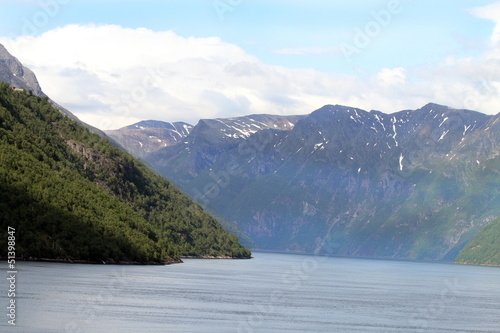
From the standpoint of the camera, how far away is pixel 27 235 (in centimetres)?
19712

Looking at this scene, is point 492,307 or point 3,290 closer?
point 3,290

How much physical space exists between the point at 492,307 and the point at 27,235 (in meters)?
109

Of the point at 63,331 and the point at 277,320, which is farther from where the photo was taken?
the point at 277,320

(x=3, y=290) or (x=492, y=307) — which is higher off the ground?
(x=3, y=290)

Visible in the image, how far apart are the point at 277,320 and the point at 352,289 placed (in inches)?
3236

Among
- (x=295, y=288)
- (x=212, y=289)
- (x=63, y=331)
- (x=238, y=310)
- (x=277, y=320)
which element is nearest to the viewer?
(x=63, y=331)

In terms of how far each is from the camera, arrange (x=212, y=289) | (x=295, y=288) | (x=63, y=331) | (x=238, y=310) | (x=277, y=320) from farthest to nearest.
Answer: (x=295, y=288)
(x=212, y=289)
(x=238, y=310)
(x=277, y=320)
(x=63, y=331)

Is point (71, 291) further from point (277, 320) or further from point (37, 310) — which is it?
point (277, 320)

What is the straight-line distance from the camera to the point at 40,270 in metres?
171

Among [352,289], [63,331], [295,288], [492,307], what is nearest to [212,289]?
[295,288]

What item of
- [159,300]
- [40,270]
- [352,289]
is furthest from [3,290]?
[352,289]

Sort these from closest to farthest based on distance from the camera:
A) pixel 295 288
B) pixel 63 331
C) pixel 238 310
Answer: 1. pixel 63 331
2. pixel 238 310
3. pixel 295 288

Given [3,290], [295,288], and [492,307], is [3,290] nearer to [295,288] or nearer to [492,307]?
[295,288]

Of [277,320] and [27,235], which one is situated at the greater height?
[27,235]
